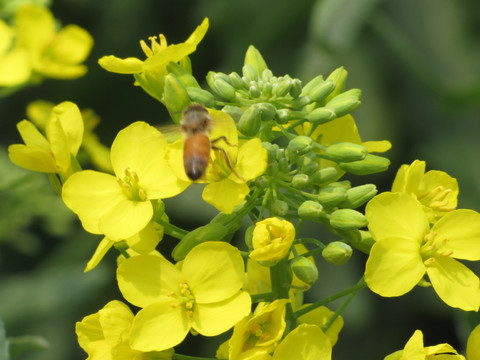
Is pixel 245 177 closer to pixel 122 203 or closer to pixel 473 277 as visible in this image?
pixel 122 203

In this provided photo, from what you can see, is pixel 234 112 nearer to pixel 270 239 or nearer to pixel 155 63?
pixel 155 63

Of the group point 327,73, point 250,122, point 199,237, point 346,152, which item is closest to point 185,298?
point 199,237

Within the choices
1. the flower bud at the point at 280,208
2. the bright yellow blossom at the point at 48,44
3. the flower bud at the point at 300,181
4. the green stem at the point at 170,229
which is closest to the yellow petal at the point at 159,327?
the green stem at the point at 170,229

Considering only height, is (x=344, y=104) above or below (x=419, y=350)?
above

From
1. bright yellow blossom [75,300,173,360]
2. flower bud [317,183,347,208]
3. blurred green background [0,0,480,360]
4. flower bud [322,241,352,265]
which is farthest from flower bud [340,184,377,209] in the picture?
blurred green background [0,0,480,360]

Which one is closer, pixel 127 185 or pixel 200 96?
pixel 127 185

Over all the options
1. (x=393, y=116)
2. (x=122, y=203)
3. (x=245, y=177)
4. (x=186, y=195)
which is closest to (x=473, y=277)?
(x=245, y=177)
